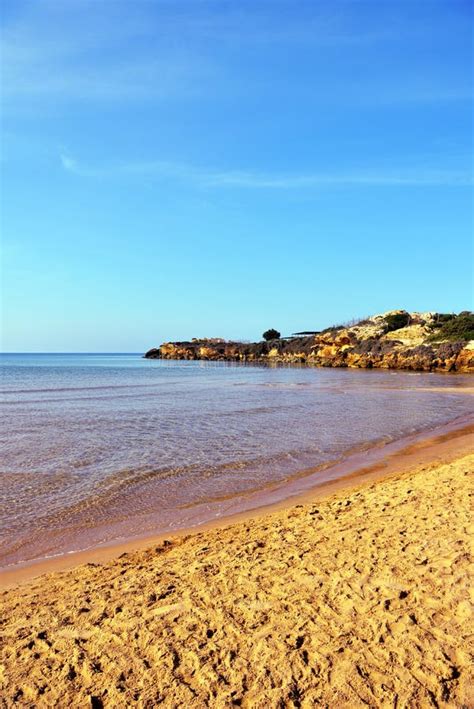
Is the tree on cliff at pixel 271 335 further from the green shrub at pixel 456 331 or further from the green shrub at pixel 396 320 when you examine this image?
the green shrub at pixel 456 331

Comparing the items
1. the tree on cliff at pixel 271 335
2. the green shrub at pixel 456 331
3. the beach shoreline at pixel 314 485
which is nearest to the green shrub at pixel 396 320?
the green shrub at pixel 456 331

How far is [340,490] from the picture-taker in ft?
30.8

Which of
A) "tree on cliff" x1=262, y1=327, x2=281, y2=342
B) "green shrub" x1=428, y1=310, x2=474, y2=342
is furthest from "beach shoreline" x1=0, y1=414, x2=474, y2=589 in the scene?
"tree on cliff" x1=262, y1=327, x2=281, y2=342

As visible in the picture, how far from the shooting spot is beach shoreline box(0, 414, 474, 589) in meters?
6.39

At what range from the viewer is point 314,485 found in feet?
32.5

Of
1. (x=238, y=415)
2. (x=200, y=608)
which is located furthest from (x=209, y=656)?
(x=238, y=415)

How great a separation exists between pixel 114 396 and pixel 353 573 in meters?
26.0

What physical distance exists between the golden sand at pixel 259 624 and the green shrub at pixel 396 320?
7075 centimetres

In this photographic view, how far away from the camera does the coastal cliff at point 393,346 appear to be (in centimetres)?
5338

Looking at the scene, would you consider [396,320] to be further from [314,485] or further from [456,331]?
[314,485]

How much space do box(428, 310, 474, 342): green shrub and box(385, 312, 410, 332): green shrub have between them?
29.2 feet

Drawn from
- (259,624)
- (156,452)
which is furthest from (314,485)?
(259,624)

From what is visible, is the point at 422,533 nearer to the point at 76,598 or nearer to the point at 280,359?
the point at 76,598

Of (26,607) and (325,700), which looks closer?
(325,700)
